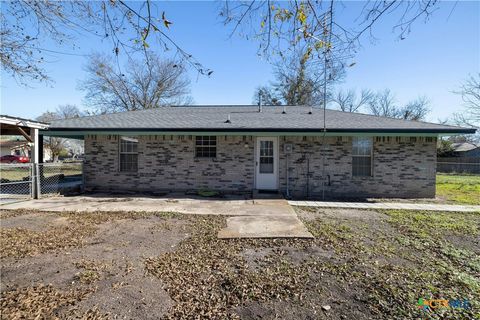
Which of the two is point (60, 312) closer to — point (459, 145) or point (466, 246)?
point (466, 246)

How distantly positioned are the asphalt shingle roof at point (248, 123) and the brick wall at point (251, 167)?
0.58 metres

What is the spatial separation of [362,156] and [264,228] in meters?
6.12

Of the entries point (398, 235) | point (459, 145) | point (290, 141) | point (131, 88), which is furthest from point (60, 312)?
point (459, 145)

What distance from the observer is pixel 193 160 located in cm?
1017

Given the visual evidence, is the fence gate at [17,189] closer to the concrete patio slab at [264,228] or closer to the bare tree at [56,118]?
the concrete patio slab at [264,228]

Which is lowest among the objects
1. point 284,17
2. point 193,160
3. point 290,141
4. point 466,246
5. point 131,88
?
point 466,246

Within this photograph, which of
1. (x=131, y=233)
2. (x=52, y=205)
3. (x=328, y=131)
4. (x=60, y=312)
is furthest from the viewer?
(x=328, y=131)

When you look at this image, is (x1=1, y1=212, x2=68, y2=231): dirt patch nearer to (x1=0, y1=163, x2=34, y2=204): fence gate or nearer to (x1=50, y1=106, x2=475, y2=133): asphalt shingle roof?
(x1=0, y1=163, x2=34, y2=204): fence gate

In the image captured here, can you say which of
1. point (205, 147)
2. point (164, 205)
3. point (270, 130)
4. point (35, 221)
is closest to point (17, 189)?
point (35, 221)

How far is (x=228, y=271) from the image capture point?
3.62 meters

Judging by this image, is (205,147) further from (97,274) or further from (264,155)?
(97,274)

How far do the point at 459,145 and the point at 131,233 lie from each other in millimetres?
63023

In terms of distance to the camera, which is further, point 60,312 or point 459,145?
point 459,145

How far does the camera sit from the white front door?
998cm
